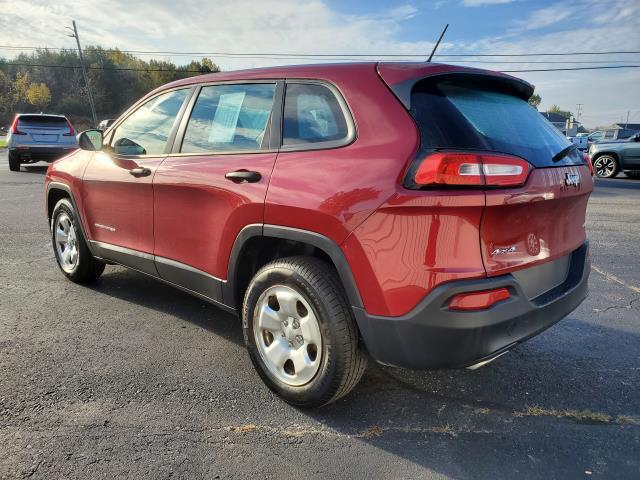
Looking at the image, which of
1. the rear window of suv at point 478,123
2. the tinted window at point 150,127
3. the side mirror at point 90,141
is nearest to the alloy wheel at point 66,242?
the side mirror at point 90,141

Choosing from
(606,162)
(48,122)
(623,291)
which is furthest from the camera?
(606,162)

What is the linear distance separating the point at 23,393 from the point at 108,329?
35.6 inches

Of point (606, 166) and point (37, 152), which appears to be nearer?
point (37, 152)

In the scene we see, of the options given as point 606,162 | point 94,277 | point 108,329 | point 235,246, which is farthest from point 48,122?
point 606,162

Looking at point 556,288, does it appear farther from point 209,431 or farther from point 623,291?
point 623,291

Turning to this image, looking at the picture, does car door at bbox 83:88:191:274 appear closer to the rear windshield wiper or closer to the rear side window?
the rear windshield wiper

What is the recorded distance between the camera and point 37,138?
1476 centimetres

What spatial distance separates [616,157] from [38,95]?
78.2m

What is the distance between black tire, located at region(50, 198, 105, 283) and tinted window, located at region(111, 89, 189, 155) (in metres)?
0.90

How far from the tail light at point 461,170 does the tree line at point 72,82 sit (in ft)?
253

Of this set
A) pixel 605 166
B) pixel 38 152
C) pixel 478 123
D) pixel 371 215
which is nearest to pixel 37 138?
pixel 38 152

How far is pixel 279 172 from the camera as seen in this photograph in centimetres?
255

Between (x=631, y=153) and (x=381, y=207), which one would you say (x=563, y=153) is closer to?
(x=381, y=207)

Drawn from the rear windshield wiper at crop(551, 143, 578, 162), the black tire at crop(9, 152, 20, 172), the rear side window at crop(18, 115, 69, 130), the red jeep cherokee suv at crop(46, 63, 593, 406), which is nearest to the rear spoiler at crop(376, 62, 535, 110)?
the red jeep cherokee suv at crop(46, 63, 593, 406)
